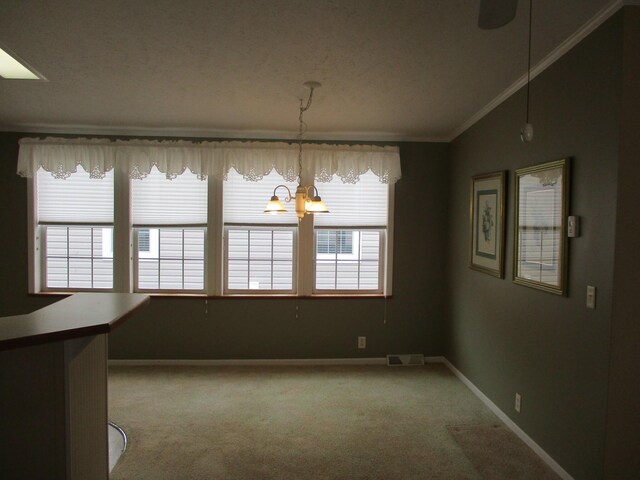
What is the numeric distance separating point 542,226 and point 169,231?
340 centimetres

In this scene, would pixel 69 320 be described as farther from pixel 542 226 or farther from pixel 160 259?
pixel 542 226

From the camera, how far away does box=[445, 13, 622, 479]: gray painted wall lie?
211 centimetres

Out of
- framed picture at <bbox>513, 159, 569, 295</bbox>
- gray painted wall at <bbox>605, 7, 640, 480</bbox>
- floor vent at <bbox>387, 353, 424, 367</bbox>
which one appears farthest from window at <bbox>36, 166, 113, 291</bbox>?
gray painted wall at <bbox>605, 7, 640, 480</bbox>

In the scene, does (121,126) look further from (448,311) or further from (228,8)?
(448,311)

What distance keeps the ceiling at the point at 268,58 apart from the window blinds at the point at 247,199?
2.01 ft

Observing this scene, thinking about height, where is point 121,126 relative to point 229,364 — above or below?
above

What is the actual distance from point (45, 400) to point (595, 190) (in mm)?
2791

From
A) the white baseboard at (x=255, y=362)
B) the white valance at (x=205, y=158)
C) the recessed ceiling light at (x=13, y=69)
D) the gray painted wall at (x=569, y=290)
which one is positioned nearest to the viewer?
the gray painted wall at (x=569, y=290)

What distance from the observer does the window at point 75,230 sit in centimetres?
424

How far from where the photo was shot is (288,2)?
188cm

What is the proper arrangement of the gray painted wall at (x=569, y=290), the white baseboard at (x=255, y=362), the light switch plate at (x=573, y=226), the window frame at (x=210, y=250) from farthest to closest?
the white baseboard at (x=255, y=362) < the window frame at (x=210, y=250) < the light switch plate at (x=573, y=226) < the gray painted wall at (x=569, y=290)

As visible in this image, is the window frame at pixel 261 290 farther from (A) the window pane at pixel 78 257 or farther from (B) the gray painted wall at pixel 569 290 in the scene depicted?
(B) the gray painted wall at pixel 569 290

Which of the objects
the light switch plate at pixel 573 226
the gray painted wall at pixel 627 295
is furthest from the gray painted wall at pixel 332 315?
the gray painted wall at pixel 627 295

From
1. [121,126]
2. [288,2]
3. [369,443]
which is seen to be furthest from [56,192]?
[369,443]
